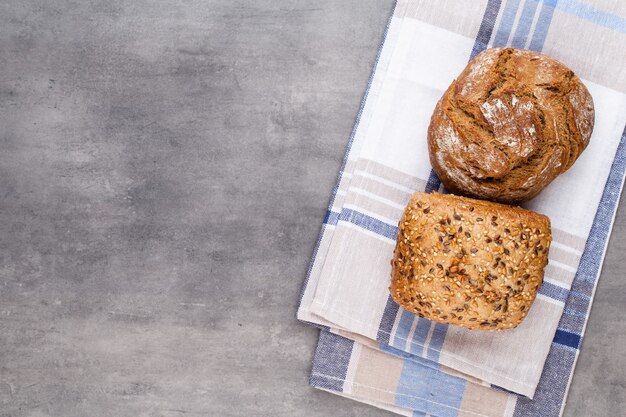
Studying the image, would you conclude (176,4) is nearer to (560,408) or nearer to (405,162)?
(405,162)

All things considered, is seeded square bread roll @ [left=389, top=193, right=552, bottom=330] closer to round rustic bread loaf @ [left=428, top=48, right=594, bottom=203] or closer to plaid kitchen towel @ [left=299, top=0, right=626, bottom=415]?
round rustic bread loaf @ [left=428, top=48, right=594, bottom=203]

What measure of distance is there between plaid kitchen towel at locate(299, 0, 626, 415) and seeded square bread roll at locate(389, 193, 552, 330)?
0.23m

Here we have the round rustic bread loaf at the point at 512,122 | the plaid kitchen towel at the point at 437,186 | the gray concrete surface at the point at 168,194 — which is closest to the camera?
the round rustic bread loaf at the point at 512,122

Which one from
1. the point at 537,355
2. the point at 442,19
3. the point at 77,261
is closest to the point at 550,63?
the point at 442,19

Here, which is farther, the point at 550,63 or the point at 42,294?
the point at 42,294

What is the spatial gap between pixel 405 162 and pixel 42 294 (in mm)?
1529

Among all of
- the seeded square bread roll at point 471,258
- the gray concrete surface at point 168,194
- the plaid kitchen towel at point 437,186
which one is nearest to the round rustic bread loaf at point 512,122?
the seeded square bread roll at point 471,258

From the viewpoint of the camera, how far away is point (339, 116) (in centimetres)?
226

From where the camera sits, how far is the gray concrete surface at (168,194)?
7.43 ft

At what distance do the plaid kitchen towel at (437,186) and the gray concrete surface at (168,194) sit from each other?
0.55ft

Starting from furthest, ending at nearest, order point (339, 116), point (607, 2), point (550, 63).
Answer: point (339, 116) → point (607, 2) → point (550, 63)

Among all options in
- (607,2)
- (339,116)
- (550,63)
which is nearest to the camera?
(550,63)

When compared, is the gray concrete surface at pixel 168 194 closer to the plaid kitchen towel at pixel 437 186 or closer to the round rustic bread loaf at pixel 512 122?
the plaid kitchen towel at pixel 437 186

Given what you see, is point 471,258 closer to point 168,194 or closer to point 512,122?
point 512,122
